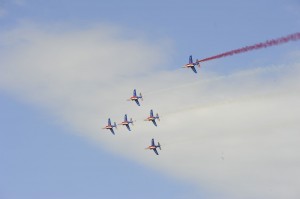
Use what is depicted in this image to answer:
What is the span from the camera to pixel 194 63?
192 meters
